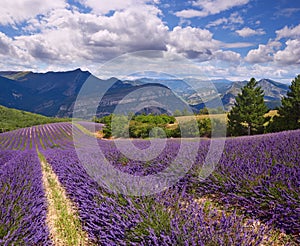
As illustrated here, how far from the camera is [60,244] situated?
95.0 inches

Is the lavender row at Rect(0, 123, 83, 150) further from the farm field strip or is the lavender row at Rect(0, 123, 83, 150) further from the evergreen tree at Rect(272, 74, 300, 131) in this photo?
the evergreen tree at Rect(272, 74, 300, 131)

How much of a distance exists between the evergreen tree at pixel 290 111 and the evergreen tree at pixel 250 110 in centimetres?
278

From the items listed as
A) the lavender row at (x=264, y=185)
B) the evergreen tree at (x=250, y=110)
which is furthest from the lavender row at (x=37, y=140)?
the evergreen tree at (x=250, y=110)

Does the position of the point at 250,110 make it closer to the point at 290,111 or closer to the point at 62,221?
the point at 290,111

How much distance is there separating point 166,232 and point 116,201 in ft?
2.93

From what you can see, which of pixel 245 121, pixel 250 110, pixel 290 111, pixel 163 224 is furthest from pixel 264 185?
pixel 245 121

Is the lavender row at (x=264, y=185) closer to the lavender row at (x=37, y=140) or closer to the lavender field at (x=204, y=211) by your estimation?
the lavender field at (x=204, y=211)

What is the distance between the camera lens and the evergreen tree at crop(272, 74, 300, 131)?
18.3 metres

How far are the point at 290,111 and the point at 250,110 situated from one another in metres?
3.79

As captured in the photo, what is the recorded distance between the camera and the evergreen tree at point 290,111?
18.3 m

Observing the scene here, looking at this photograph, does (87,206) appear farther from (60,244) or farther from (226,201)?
(226,201)

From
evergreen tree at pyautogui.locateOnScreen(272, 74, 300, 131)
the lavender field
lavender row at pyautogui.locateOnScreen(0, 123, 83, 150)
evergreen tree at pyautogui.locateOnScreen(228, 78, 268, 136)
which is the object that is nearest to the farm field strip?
the lavender field

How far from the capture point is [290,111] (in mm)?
18688

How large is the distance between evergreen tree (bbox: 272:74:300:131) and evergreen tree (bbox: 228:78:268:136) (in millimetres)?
2784
